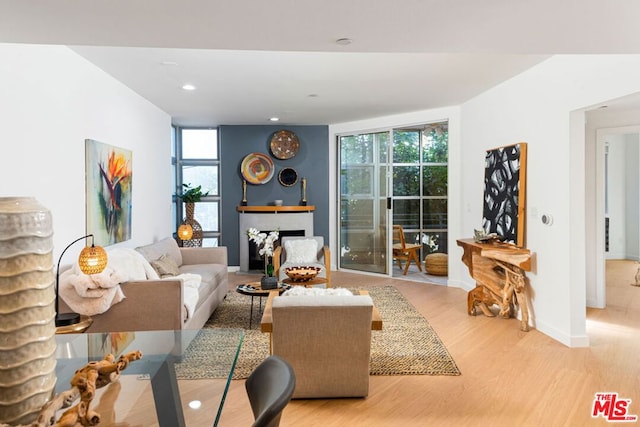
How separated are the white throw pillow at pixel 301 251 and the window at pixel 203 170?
1.96 meters

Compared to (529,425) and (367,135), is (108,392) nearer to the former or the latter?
(529,425)

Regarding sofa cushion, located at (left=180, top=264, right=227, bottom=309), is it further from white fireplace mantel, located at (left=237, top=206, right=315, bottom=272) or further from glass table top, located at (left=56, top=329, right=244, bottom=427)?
glass table top, located at (left=56, top=329, right=244, bottom=427)

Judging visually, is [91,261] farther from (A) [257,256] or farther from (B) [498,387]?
(A) [257,256]

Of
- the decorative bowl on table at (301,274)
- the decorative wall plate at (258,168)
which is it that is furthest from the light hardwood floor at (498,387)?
the decorative wall plate at (258,168)

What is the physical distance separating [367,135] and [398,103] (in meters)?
1.46

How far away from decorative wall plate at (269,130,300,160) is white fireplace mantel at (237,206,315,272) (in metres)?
0.93

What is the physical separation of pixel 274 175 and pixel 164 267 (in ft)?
11.0

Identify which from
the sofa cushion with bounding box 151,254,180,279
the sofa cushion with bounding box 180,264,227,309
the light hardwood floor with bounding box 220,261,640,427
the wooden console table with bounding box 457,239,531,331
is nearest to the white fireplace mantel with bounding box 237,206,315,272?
the sofa cushion with bounding box 180,264,227,309

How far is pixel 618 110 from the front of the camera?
476cm

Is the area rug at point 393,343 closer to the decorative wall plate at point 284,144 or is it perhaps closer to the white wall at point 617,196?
the decorative wall plate at point 284,144

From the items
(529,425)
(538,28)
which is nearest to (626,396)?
(529,425)

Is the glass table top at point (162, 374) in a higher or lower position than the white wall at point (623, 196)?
lower

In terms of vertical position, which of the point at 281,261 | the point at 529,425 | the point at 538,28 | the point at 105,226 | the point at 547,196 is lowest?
the point at 529,425

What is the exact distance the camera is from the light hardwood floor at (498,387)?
255 cm
